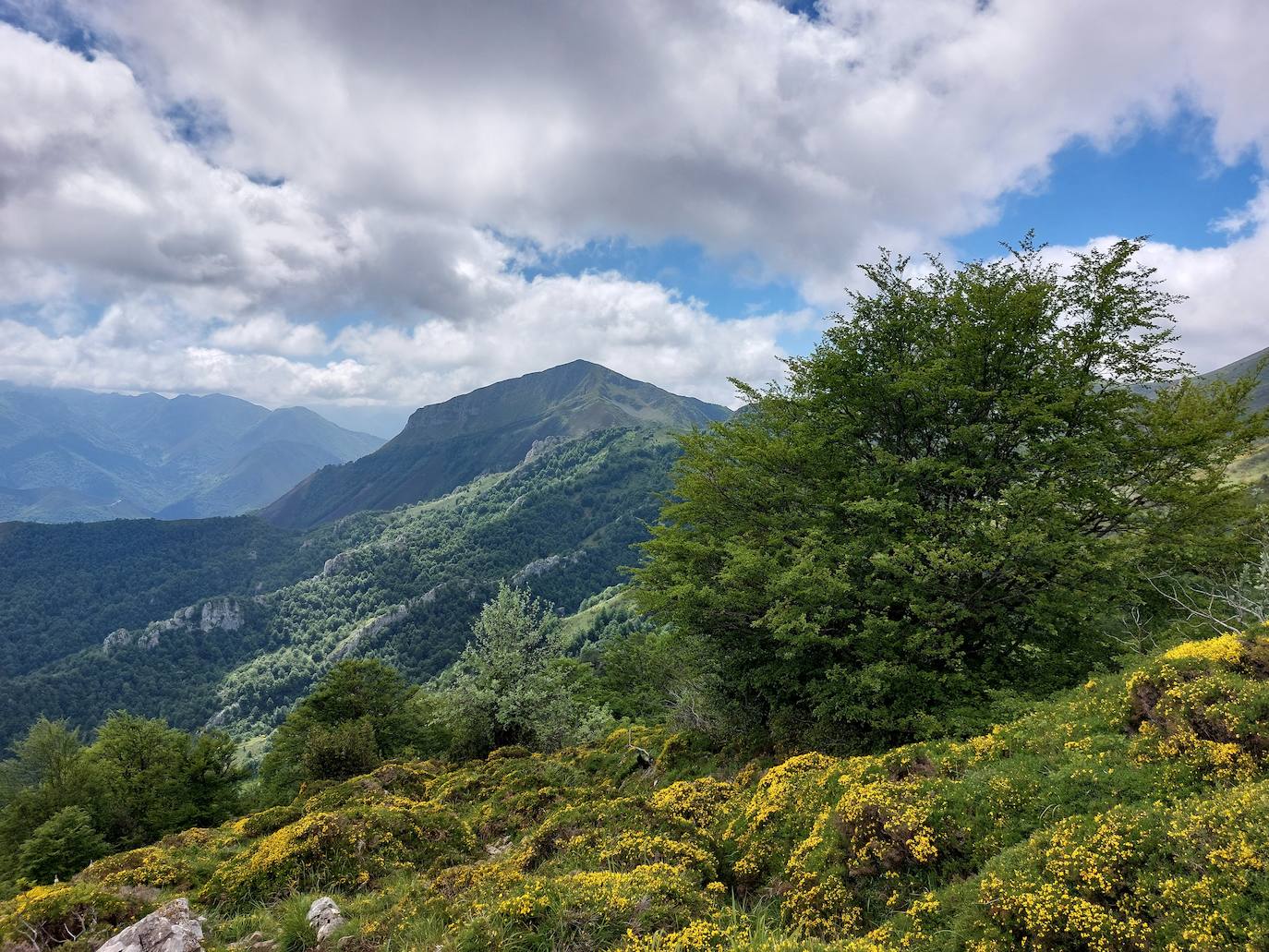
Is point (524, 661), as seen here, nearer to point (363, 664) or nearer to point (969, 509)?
point (363, 664)

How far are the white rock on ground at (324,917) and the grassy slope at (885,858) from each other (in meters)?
0.29

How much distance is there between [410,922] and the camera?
32.2ft

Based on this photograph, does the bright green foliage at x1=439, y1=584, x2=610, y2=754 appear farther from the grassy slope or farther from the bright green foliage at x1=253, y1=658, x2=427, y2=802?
the grassy slope

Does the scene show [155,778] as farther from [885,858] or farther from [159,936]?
[885,858]

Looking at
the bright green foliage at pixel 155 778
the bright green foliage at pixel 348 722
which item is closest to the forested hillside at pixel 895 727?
the bright green foliage at pixel 155 778

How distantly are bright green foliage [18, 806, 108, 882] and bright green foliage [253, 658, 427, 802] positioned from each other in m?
8.18

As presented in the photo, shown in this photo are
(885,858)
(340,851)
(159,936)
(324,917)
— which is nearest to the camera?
(885,858)

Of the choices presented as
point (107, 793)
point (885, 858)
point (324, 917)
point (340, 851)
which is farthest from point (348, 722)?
point (885, 858)

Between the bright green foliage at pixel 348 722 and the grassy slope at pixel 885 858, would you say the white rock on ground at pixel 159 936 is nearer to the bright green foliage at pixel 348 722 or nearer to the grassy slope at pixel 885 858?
Answer: the grassy slope at pixel 885 858

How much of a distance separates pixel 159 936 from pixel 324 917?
2.72 metres

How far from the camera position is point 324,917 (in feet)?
35.4

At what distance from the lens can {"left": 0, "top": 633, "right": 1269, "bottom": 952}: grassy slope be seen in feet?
23.4

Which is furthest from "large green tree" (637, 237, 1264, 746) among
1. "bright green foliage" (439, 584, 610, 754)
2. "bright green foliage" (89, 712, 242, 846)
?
"bright green foliage" (89, 712, 242, 846)

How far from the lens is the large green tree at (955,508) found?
16.2 meters
